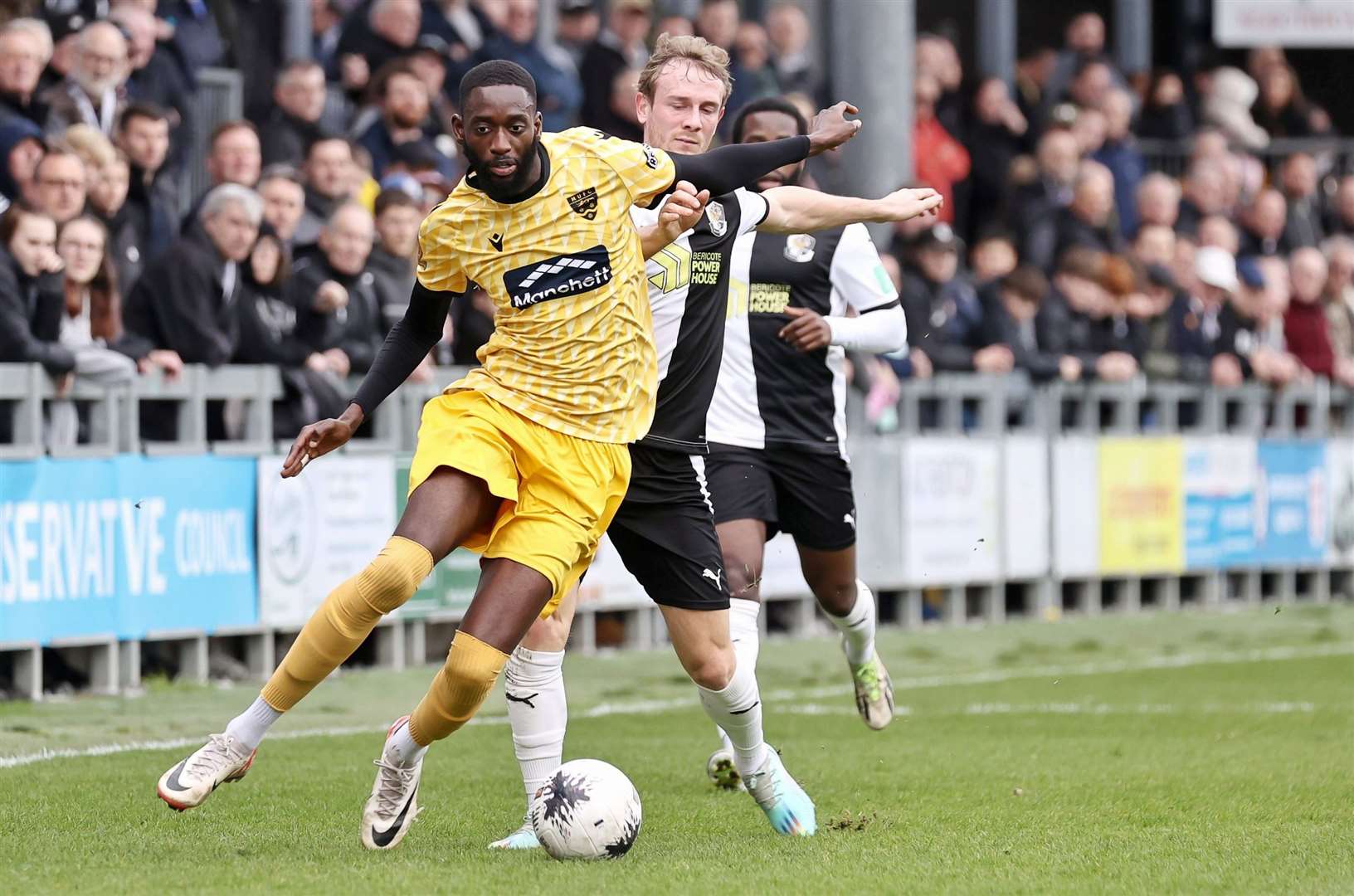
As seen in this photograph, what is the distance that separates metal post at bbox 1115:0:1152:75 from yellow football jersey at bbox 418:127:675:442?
17.2m

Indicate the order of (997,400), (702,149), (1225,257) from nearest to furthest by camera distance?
(702,149), (997,400), (1225,257)

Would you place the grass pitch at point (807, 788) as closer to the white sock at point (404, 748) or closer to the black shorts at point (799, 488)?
the white sock at point (404, 748)

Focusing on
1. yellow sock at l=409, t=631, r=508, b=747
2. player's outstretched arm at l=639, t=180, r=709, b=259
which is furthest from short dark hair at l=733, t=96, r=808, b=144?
yellow sock at l=409, t=631, r=508, b=747

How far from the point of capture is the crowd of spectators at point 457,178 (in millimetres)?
11164

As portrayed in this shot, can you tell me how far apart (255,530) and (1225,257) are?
9.62 meters

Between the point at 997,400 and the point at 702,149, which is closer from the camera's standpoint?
the point at 702,149

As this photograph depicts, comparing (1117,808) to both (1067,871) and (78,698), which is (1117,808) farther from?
(78,698)

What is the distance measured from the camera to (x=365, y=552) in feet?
39.0

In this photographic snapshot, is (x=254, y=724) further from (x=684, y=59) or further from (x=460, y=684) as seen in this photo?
(x=684, y=59)

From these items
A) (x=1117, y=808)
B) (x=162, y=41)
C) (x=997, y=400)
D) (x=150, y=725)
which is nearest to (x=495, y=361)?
(x=1117, y=808)

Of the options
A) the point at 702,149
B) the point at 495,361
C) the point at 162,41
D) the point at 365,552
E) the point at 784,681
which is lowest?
the point at 784,681

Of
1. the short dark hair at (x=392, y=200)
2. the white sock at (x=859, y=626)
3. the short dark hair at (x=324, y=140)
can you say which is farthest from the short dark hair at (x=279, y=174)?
the white sock at (x=859, y=626)

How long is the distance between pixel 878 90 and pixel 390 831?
11000mm

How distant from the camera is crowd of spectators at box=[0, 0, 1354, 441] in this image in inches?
440
